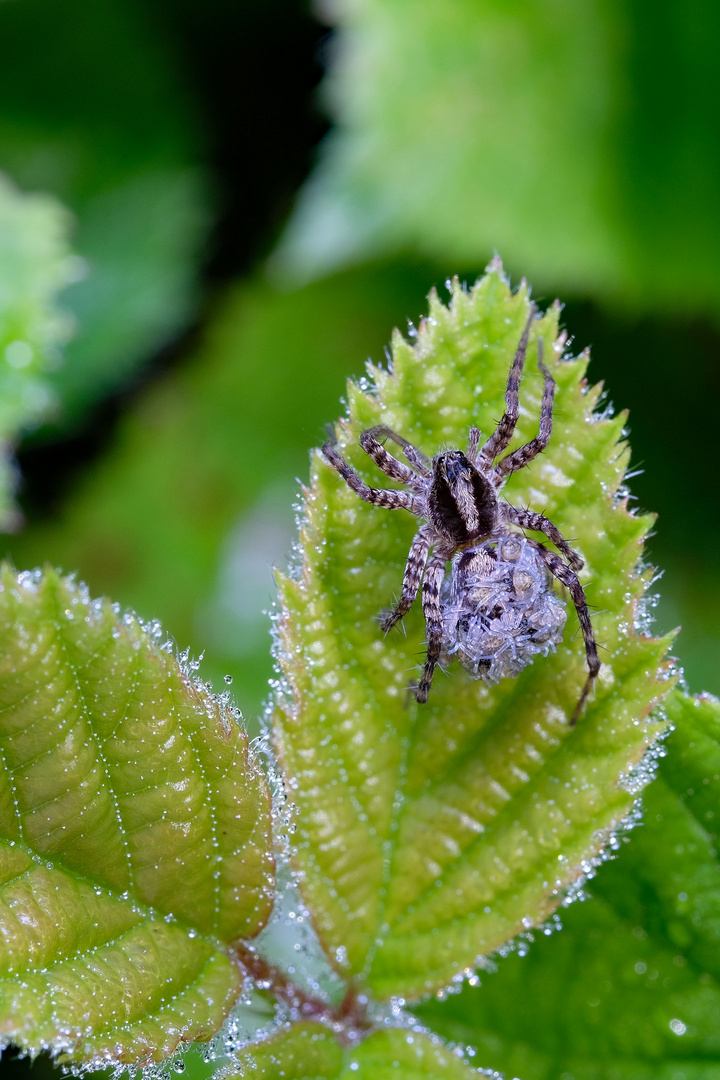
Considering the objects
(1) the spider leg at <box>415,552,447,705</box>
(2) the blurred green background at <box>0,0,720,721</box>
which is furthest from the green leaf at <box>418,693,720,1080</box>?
(2) the blurred green background at <box>0,0,720,721</box>

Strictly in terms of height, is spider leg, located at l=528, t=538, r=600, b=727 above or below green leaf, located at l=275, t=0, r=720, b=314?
below

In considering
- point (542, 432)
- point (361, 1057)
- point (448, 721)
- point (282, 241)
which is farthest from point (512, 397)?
point (282, 241)

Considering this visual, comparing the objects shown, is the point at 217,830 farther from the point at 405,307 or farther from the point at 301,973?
the point at 405,307

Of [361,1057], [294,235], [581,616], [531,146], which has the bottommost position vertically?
[361,1057]

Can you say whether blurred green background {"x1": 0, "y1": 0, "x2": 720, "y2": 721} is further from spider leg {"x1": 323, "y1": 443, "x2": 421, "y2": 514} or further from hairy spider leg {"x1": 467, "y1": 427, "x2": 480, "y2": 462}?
spider leg {"x1": 323, "y1": 443, "x2": 421, "y2": 514}

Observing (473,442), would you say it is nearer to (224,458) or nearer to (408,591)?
(408,591)
